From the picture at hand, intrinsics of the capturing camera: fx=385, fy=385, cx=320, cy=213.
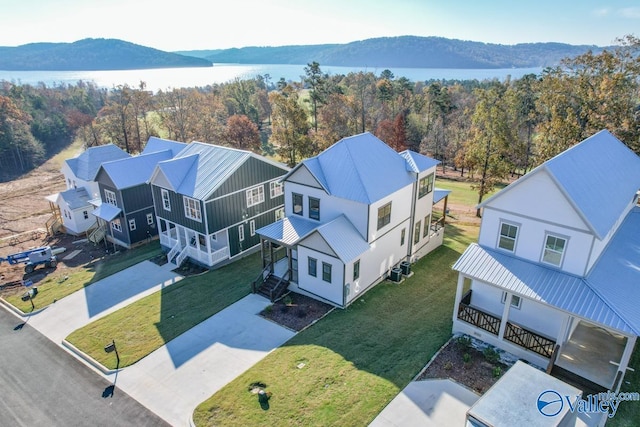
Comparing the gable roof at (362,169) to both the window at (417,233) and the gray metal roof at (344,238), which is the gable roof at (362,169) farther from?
the window at (417,233)

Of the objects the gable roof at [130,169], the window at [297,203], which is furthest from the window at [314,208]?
the gable roof at [130,169]

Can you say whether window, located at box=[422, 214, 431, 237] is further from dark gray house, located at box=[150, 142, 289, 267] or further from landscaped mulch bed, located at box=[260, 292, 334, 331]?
dark gray house, located at box=[150, 142, 289, 267]

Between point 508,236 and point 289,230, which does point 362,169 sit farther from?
point 508,236

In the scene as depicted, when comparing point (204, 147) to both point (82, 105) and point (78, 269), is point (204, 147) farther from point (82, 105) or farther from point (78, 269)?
point (82, 105)

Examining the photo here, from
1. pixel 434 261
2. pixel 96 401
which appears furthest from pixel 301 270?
pixel 96 401

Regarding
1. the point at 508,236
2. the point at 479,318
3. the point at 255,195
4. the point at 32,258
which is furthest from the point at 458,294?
the point at 32,258

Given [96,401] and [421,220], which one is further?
[421,220]
